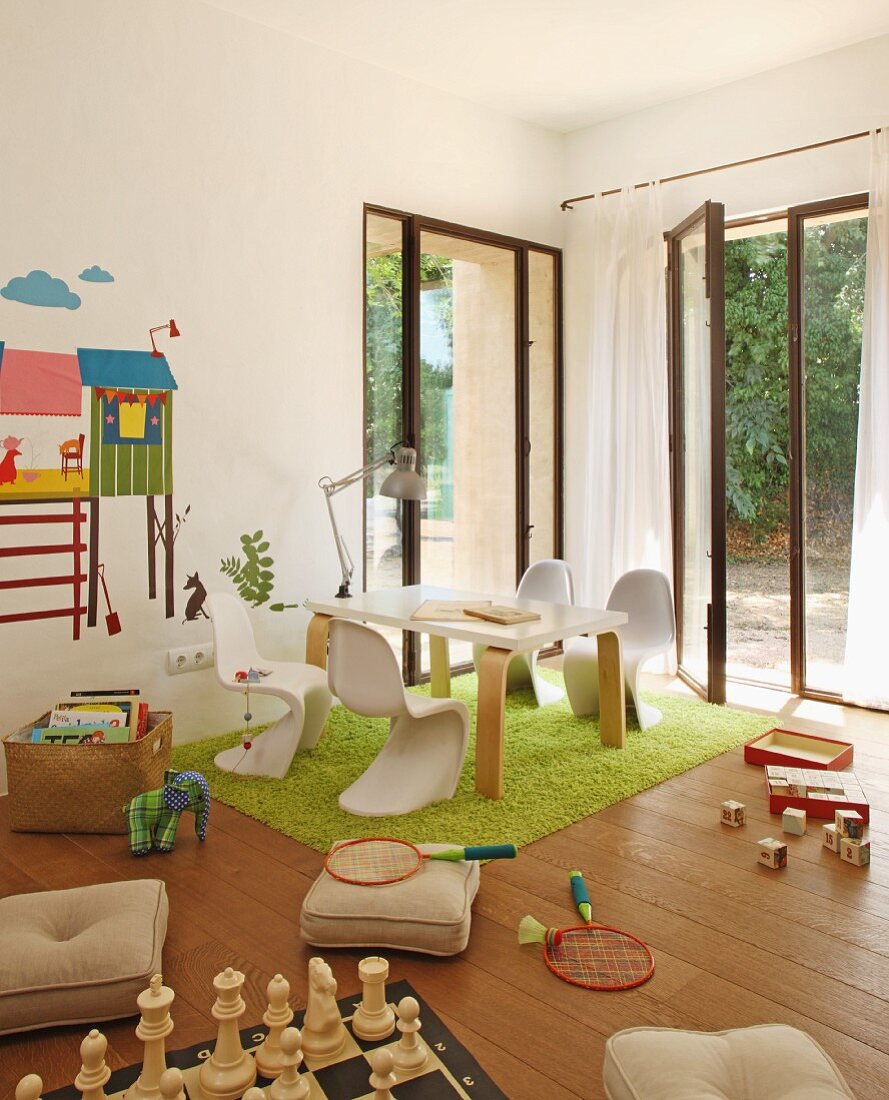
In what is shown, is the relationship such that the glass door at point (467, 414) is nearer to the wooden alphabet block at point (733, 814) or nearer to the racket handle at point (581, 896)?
the wooden alphabet block at point (733, 814)

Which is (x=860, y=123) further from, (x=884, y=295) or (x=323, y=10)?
(x=323, y=10)

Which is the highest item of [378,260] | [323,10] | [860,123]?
[323,10]

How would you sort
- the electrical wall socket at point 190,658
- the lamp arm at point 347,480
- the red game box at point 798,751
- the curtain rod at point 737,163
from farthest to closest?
1. the curtain rod at point 737,163
2. the lamp arm at point 347,480
3. the electrical wall socket at point 190,658
4. the red game box at point 798,751

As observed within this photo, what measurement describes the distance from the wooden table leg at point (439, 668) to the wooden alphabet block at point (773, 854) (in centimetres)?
185

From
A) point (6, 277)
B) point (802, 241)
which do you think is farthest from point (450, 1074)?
point (802, 241)

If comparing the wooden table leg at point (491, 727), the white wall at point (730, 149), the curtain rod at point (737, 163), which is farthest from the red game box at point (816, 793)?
the curtain rod at point (737, 163)

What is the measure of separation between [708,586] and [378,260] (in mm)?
2245

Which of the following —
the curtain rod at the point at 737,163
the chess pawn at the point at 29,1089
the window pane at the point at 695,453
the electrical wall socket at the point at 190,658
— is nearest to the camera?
the chess pawn at the point at 29,1089

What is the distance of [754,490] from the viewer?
529cm

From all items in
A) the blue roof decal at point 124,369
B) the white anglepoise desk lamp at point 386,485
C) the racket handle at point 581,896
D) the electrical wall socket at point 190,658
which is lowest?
the racket handle at point 581,896

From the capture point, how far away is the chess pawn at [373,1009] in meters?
1.70

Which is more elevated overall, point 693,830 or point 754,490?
point 754,490

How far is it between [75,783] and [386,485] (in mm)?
1661

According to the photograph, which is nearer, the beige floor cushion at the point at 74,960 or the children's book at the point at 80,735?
the beige floor cushion at the point at 74,960
